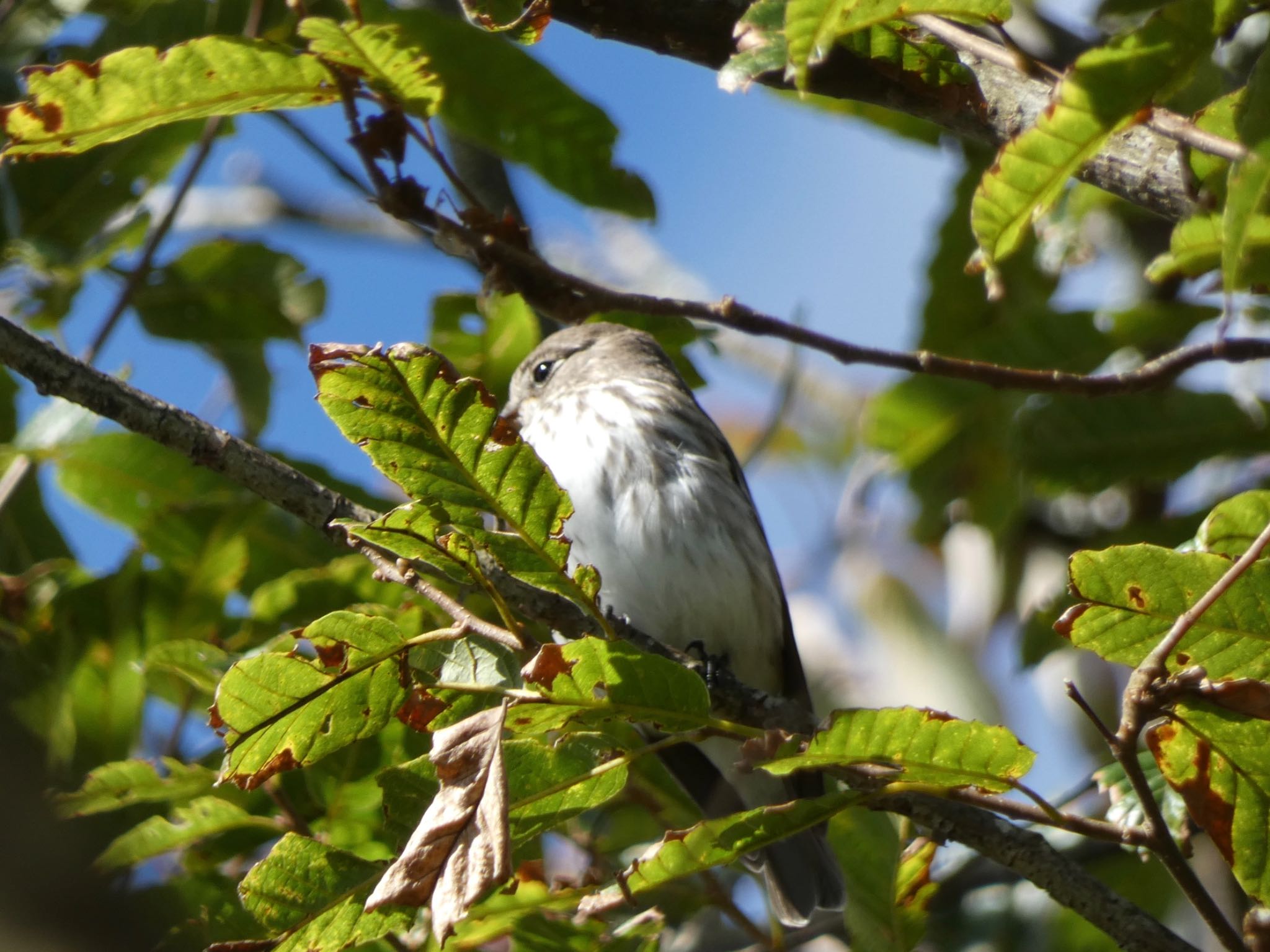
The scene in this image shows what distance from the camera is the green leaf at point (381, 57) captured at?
1867mm

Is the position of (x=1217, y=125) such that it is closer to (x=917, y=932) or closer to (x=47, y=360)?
(x=917, y=932)

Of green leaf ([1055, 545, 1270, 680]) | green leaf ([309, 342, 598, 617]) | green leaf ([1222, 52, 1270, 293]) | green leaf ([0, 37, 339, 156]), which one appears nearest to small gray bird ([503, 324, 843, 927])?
green leaf ([0, 37, 339, 156])

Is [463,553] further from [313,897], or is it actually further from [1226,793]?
[1226,793]

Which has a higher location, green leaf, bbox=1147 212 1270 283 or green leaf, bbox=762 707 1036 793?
green leaf, bbox=1147 212 1270 283

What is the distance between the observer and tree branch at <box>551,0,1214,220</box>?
79.2 inches

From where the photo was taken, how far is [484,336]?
9.69ft

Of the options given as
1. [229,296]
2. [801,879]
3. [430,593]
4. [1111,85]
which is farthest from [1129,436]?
[229,296]

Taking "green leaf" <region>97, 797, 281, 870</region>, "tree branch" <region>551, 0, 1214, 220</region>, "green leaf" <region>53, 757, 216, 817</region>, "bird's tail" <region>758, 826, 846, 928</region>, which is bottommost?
"bird's tail" <region>758, 826, 846, 928</region>

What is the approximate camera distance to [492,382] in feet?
9.87

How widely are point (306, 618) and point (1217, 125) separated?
5.65 ft

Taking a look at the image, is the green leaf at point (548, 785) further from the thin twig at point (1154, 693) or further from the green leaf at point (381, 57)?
the green leaf at point (381, 57)

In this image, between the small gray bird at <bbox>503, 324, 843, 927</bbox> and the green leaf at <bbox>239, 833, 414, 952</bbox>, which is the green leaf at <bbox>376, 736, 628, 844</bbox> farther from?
the small gray bird at <bbox>503, 324, 843, 927</bbox>

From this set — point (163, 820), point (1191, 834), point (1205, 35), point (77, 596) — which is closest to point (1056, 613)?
point (1191, 834)

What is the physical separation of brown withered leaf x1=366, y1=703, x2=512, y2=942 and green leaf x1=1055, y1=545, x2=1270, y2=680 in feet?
2.13
